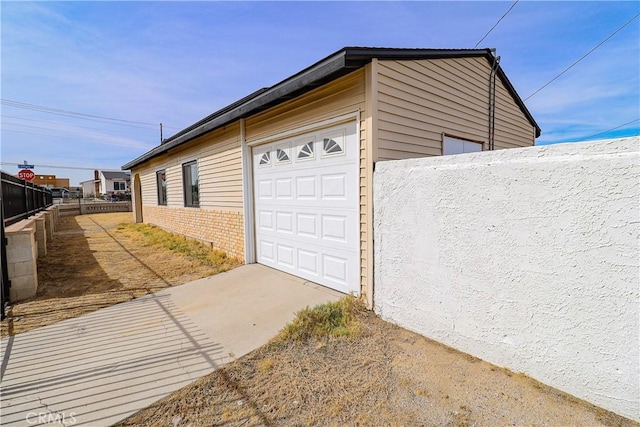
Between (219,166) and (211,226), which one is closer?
(219,166)

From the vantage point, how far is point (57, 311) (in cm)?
414

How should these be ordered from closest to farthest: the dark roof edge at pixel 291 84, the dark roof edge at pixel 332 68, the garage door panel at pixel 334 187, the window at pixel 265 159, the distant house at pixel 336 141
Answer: the dark roof edge at pixel 332 68 → the dark roof edge at pixel 291 84 → the distant house at pixel 336 141 → the garage door panel at pixel 334 187 → the window at pixel 265 159

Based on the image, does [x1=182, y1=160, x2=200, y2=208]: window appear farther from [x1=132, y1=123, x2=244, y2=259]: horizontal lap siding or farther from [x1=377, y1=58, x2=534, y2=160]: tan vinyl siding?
[x1=377, y1=58, x2=534, y2=160]: tan vinyl siding

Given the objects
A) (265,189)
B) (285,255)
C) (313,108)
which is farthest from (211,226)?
(313,108)

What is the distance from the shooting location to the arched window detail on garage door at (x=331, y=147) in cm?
436

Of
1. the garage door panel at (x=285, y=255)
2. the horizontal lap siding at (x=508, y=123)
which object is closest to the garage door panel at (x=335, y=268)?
the garage door panel at (x=285, y=255)

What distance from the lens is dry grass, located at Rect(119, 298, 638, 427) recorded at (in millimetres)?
2094

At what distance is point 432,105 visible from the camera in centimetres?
474

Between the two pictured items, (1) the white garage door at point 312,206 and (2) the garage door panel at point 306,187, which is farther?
(2) the garage door panel at point 306,187

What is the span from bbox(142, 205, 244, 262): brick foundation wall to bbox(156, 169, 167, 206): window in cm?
51

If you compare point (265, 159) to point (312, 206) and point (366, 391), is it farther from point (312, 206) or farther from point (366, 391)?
point (366, 391)

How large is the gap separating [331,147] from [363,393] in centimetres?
332

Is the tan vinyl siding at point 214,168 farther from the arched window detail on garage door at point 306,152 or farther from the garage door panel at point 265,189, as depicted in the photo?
the arched window detail on garage door at point 306,152

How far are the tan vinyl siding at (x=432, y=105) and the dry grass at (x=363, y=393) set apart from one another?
2.46 meters
